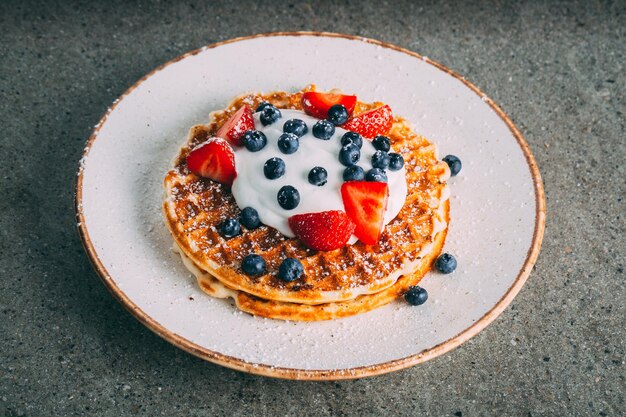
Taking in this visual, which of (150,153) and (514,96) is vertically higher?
(514,96)

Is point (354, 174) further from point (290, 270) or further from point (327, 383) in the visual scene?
point (327, 383)

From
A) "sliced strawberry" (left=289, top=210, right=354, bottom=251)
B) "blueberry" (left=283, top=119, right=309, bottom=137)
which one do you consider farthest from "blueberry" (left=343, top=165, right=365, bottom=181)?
"blueberry" (left=283, top=119, right=309, bottom=137)

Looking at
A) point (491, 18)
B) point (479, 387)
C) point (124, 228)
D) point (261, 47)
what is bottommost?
point (124, 228)

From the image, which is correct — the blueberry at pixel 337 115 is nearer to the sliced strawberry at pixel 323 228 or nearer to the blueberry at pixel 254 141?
the blueberry at pixel 254 141

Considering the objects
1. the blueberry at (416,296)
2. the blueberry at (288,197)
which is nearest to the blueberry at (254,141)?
the blueberry at (288,197)

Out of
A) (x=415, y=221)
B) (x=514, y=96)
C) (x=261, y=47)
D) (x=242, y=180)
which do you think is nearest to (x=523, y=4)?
(x=514, y=96)

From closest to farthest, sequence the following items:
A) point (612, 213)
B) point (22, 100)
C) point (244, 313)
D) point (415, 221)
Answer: point (244, 313), point (415, 221), point (612, 213), point (22, 100)

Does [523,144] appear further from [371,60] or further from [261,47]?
[261,47]
